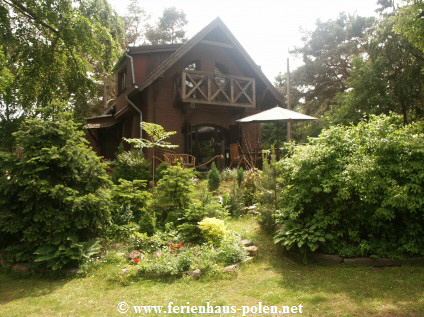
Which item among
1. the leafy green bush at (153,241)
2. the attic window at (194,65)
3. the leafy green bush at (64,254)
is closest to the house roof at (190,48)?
the attic window at (194,65)

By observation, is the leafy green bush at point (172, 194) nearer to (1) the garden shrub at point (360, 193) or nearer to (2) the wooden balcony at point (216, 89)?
(1) the garden shrub at point (360, 193)

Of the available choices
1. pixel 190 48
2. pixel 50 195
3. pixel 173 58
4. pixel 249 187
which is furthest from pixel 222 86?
pixel 50 195

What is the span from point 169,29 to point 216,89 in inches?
621

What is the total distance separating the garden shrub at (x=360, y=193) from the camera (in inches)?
213

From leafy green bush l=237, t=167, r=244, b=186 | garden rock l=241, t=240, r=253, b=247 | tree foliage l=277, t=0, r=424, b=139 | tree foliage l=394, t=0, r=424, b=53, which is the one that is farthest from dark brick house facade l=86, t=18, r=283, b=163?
garden rock l=241, t=240, r=253, b=247

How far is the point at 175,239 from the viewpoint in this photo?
22.0ft

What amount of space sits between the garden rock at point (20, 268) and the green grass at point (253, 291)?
6.1 inches

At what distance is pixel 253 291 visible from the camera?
468cm

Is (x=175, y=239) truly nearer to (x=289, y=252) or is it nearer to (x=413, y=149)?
(x=289, y=252)

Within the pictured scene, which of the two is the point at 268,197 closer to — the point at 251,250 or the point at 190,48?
the point at 251,250

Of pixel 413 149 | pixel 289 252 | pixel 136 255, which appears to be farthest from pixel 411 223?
pixel 136 255

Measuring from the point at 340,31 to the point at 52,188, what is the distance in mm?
23454

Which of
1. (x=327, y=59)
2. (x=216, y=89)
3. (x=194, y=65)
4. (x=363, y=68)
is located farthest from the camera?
(x=327, y=59)

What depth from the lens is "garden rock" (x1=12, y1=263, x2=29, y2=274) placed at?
6.00m
